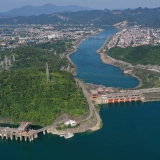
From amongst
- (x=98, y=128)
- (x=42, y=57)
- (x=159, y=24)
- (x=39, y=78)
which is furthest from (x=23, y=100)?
(x=159, y=24)

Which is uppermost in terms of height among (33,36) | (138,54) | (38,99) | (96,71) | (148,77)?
(33,36)

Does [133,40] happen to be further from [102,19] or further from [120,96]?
[102,19]

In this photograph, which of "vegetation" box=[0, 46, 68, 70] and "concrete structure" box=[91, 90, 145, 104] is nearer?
"concrete structure" box=[91, 90, 145, 104]

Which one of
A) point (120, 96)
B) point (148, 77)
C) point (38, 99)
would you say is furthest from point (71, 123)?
point (148, 77)

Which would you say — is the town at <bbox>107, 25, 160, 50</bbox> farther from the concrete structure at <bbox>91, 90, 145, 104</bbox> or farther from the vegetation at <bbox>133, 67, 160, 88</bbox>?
the concrete structure at <bbox>91, 90, 145, 104</bbox>

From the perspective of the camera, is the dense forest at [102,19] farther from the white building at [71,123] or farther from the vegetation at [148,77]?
the white building at [71,123]

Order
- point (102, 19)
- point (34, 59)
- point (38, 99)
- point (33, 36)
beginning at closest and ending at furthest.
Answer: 1. point (38, 99)
2. point (34, 59)
3. point (33, 36)
4. point (102, 19)

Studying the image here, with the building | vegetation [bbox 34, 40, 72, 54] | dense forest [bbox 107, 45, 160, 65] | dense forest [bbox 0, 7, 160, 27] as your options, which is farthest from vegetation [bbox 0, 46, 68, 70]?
dense forest [bbox 0, 7, 160, 27]
